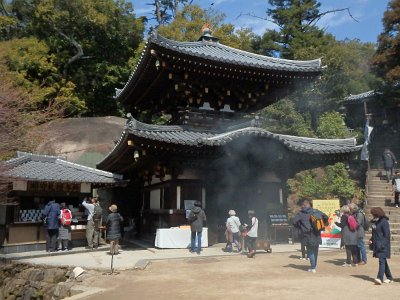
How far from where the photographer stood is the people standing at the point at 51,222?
14.5 meters

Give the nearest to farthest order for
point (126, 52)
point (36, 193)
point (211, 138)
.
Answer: point (211, 138) < point (36, 193) < point (126, 52)

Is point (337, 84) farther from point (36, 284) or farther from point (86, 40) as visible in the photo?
point (36, 284)

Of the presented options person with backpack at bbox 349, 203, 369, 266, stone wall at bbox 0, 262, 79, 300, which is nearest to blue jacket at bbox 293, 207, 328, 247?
person with backpack at bbox 349, 203, 369, 266

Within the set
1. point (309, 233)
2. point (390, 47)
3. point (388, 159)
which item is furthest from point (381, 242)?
point (390, 47)

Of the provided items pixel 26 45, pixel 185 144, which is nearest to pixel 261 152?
pixel 185 144

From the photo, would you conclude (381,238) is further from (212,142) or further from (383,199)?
(383,199)

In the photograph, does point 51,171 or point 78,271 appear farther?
point 51,171

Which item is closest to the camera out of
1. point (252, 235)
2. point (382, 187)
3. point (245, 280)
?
point (245, 280)

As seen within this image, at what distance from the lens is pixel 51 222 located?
571 inches

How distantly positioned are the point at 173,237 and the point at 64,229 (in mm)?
4478

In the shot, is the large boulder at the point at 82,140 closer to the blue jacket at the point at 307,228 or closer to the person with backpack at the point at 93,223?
the person with backpack at the point at 93,223

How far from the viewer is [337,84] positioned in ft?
99.1

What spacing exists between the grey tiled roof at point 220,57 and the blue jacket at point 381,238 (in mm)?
8422

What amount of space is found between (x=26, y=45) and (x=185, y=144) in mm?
24760
